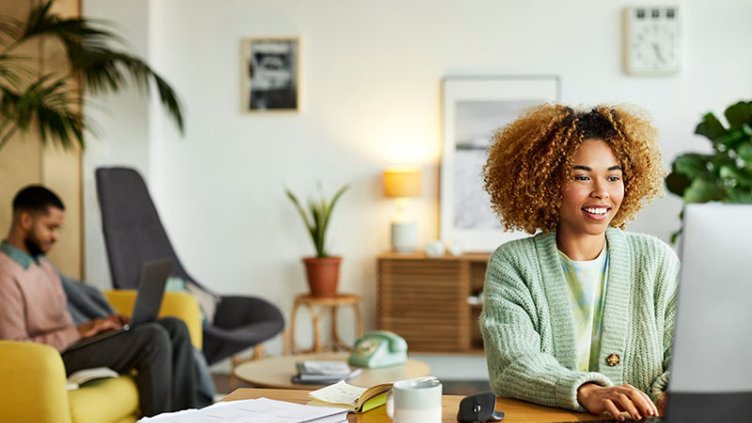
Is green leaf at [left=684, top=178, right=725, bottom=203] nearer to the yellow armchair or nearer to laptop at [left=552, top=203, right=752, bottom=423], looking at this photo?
the yellow armchair

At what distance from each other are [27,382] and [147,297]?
861 mm

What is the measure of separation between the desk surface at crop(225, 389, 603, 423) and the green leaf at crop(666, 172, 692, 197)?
13.7 feet

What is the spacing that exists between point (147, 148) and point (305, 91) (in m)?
1.07

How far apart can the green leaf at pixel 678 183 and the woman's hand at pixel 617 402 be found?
4279mm

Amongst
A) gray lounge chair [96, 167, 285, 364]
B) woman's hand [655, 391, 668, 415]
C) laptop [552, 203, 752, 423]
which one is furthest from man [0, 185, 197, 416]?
laptop [552, 203, 752, 423]

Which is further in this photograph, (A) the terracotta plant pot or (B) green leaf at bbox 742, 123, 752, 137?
(A) the terracotta plant pot

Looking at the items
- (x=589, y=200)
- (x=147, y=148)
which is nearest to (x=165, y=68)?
(x=147, y=148)

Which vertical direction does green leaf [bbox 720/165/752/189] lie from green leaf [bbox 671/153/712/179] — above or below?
below

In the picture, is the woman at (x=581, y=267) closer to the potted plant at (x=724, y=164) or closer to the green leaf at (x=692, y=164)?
the potted plant at (x=724, y=164)

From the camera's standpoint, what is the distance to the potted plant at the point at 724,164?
5.56 m

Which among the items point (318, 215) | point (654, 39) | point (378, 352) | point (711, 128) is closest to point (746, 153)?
point (711, 128)

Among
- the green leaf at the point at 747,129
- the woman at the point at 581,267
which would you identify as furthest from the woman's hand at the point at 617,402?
the green leaf at the point at 747,129

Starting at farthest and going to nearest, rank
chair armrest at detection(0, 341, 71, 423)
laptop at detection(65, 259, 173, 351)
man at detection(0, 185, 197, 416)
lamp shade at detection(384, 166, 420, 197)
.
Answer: lamp shade at detection(384, 166, 420, 197) → laptop at detection(65, 259, 173, 351) → man at detection(0, 185, 197, 416) → chair armrest at detection(0, 341, 71, 423)

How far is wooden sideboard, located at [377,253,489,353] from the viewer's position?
20.5ft
